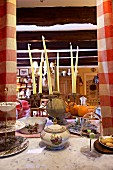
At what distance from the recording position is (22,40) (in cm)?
235

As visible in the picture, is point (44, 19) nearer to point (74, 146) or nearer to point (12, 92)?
point (12, 92)

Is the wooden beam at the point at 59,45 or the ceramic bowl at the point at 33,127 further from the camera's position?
the wooden beam at the point at 59,45

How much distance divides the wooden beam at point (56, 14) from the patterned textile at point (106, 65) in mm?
461

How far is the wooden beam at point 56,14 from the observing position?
4.70 ft

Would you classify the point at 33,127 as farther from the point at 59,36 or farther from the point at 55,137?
the point at 59,36

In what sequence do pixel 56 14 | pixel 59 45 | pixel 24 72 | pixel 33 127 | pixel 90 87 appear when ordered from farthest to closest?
pixel 90 87 < pixel 24 72 < pixel 59 45 < pixel 56 14 < pixel 33 127

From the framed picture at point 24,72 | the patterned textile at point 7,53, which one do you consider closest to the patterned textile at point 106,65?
the patterned textile at point 7,53

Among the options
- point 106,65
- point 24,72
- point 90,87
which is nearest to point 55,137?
point 106,65

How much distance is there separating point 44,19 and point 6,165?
1.28 metres

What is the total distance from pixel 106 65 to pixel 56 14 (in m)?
0.79

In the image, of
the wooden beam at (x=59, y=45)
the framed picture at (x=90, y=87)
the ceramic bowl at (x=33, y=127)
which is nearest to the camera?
the ceramic bowl at (x=33, y=127)

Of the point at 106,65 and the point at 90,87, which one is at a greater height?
the point at 106,65

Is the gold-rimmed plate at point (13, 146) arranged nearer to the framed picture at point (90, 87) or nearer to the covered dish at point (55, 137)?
the covered dish at point (55, 137)

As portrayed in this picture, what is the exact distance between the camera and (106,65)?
3.17ft
